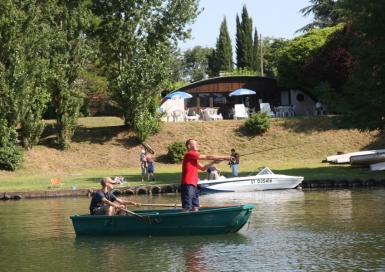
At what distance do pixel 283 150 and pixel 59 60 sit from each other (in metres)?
16.8

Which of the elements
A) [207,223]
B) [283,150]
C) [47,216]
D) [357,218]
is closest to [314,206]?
[357,218]

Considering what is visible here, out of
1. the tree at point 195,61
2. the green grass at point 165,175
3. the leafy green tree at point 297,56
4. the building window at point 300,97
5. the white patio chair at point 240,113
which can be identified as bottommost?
the green grass at point 165,175

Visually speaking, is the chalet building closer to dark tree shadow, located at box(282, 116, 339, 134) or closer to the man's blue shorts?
dark tree shadow, located at box(282, 116, 339, 134)

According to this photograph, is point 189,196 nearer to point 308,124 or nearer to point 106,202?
point 106,202

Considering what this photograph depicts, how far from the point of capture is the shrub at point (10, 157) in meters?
47.6

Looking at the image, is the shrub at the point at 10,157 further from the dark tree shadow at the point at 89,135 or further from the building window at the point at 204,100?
the building window at the point at 204,100

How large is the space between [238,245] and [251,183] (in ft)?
56.7

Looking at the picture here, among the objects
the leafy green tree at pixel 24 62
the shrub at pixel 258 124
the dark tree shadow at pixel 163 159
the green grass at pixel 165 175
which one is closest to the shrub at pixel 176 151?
the dark tree shadow at pixel 163 159

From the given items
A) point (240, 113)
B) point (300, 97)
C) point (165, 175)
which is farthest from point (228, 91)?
point (165, 175)

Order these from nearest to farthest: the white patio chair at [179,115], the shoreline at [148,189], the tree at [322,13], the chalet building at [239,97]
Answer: the shoreline at [148,189] < the white patio chair at [179,115] < the chalet building at [239,97] < the tree at [322,13]

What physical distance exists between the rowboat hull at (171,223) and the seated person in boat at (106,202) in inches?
13.0

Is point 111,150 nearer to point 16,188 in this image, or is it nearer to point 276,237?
point 16,188

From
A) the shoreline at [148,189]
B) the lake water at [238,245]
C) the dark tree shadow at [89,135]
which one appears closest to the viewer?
the lake water at [238,245]

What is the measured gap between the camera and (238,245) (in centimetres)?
1833
